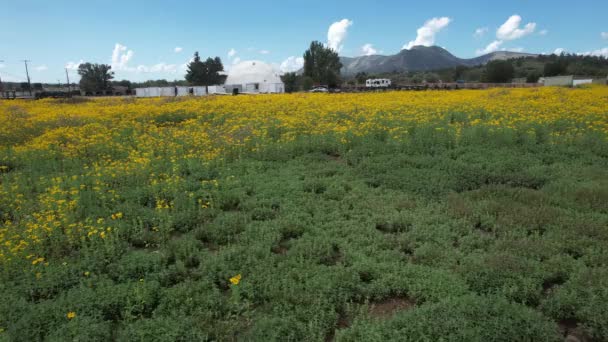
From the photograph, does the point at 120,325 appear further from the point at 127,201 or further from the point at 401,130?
the point at 401,130

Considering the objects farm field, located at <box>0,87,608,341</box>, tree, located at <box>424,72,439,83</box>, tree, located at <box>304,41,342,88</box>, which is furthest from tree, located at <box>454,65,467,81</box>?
farm field, located at <box>0,87,608,341</box>

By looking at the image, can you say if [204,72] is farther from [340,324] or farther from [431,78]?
[340,324]

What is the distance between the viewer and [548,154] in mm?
8742

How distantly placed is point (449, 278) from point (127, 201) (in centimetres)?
500

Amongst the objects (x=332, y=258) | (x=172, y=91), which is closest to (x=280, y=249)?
→ (x=332, y=258)

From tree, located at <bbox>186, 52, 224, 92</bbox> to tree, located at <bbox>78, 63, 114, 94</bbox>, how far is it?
1562 centimetres

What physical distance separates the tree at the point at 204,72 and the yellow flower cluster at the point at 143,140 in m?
68.2

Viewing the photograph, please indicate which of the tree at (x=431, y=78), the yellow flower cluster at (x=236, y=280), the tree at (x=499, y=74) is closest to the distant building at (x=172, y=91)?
the tree at (x=431, y=78)

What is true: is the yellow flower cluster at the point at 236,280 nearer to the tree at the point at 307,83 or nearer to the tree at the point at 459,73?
the tree at the point at 307,83

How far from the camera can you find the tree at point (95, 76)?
78.3m

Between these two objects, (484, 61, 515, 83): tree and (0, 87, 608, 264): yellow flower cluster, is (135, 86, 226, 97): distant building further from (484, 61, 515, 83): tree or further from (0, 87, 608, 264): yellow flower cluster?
(484, 61, 515, 83): tree

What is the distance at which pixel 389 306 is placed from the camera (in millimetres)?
3986

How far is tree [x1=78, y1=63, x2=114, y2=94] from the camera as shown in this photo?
7826 cm

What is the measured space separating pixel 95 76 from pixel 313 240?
8781 centimetres
